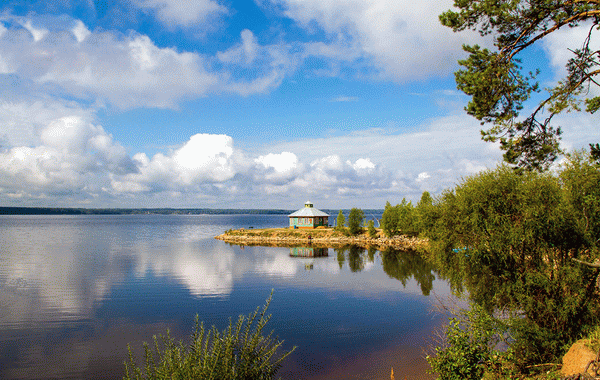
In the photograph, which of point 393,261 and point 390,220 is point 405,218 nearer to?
point 390,220

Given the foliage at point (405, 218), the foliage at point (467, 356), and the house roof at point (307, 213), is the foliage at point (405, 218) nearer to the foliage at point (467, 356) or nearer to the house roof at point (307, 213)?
the house roof at point (307, 213)

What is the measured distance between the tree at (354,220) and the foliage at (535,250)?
55.5m

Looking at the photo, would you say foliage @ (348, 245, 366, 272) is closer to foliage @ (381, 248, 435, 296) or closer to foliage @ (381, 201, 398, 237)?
foliage @ (381, 248, 435, 296)

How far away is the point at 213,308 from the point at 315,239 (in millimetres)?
46769

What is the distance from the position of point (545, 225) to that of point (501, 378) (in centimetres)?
599

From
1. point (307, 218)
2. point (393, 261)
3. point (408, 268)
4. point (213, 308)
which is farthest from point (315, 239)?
point (213, 308)

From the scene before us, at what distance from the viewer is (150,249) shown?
194 ft

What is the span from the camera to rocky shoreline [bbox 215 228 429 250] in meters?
65.3

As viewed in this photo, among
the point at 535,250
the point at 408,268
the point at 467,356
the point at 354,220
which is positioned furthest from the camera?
the point at 354,220

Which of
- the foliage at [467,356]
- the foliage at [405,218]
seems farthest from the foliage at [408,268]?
the foliage at [467,356]

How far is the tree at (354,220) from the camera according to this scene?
71875mm

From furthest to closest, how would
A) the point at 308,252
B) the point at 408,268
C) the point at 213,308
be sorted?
the point at 308,252, the point at 408,268, the point at 213,308

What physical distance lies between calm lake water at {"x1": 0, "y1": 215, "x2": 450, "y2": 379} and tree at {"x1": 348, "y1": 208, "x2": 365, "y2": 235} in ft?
81.3

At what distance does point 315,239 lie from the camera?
70250mm
